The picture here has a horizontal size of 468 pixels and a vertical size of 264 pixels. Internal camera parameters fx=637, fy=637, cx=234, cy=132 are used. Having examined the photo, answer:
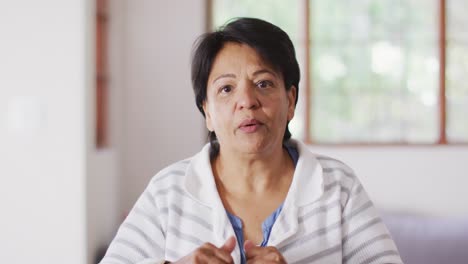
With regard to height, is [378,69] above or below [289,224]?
above

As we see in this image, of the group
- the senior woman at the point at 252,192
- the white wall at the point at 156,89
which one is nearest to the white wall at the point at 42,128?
the white wall at the point at 156,89

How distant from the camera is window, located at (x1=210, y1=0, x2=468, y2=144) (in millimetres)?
3615

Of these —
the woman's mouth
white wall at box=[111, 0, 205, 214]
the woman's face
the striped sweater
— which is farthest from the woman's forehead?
white wall at box=[111, 0, 205, 214]

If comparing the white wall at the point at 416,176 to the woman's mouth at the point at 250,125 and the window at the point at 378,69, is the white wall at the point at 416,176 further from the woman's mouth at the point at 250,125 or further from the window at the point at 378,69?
the woman's mouth at the point at 250,125

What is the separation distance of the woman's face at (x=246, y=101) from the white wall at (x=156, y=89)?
7.21 ft

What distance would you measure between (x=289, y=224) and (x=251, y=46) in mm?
411

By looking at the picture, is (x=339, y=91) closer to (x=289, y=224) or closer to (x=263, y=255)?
(x=289, y=224)

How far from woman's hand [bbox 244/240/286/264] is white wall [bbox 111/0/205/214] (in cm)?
242

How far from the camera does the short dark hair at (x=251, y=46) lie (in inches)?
57.2

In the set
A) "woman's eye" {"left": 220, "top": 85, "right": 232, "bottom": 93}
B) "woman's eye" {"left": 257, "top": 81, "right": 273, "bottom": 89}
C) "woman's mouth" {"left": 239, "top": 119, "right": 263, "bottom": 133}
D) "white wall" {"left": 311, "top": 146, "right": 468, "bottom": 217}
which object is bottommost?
"white wall" {"left": 311, "top": 146, "right": 468, "bottom": 217}

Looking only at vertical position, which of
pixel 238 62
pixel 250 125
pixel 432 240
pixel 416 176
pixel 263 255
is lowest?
pixel 432 240

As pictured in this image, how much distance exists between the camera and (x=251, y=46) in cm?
145

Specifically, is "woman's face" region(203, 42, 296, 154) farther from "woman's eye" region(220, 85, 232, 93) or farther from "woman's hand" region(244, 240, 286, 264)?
"woman's hand" region(244, 240, 286, 264)

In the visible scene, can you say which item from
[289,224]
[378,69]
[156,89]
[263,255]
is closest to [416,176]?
[378,69]
